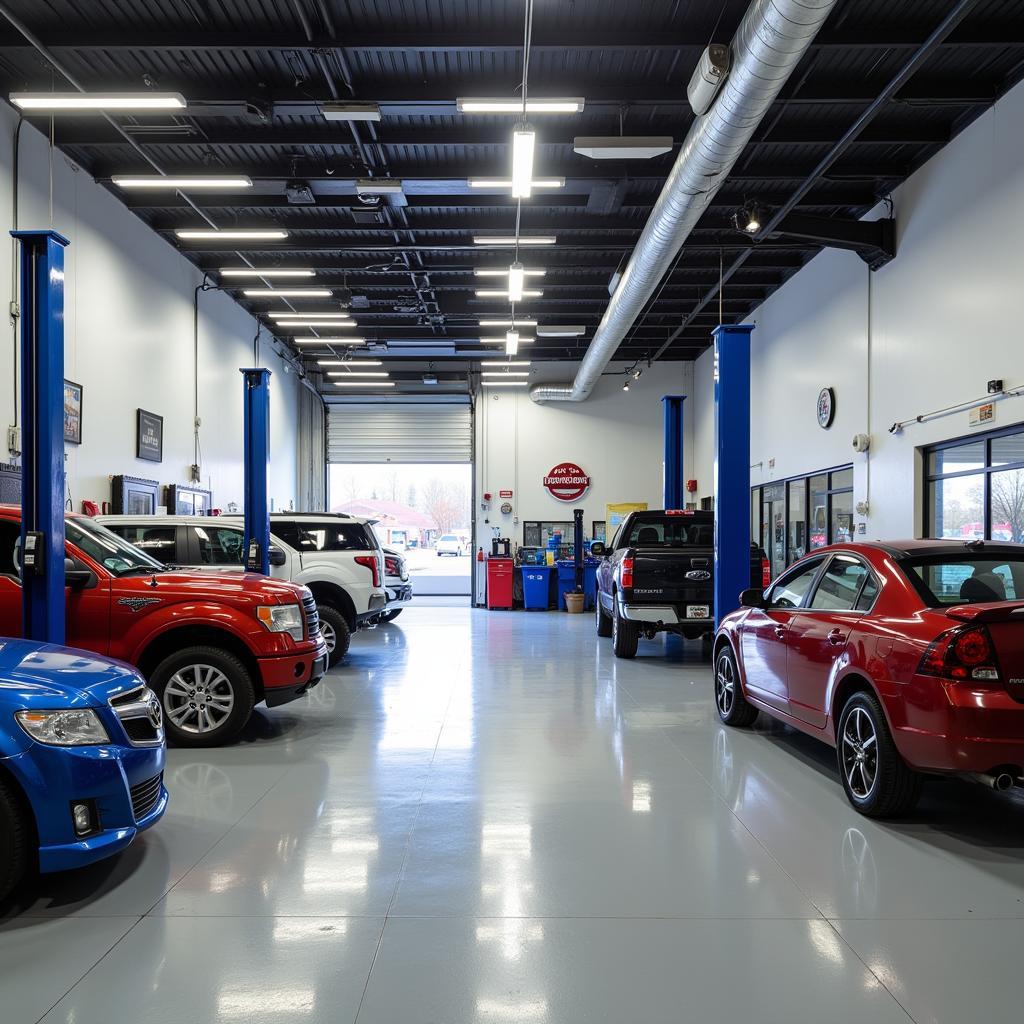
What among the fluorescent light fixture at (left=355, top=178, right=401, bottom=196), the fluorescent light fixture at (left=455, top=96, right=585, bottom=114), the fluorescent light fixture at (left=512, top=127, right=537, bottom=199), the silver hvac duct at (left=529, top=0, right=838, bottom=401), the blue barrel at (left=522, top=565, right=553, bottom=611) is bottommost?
the blue barrel at (left=522, top=565, right=553, bottom=611)

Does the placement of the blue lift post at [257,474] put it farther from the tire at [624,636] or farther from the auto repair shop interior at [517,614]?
the tire at [624,636]

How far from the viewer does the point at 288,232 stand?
1188cm

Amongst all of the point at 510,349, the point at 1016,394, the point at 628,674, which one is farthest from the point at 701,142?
the point at 510,349

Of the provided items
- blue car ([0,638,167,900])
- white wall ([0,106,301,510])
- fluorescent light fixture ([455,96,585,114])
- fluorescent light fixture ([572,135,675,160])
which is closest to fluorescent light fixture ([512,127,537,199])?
fluorescent light fixture ([455,96,585,114])

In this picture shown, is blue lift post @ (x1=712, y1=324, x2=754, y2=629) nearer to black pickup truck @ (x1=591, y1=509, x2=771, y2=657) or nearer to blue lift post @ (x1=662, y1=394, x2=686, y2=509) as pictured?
black pickup truck @ (x1=591, y1=509, x2=771, y2=657)

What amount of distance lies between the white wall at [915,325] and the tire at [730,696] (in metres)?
3.73

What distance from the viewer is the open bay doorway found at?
22203mm

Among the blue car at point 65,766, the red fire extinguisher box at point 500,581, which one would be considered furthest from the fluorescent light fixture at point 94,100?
the red fire extinguisher box at point 500,581

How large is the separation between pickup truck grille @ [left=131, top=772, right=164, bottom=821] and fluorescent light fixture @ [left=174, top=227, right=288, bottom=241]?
939cm

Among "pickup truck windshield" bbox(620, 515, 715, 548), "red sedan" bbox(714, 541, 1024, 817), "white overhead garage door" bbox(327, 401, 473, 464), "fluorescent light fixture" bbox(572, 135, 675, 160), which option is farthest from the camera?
"white overhead garage door" bbox(327, 401, 473, 464)

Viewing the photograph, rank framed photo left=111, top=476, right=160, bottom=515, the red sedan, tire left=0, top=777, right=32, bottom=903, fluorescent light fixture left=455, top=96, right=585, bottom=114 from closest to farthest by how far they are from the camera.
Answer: tire left=0, top=777, right=32, bottom=903 < the red sedan < fluorescent light fixture left=455, top=96, right=585, bottom=114 < framed photo left=111, top=476, right=160, bottom=515

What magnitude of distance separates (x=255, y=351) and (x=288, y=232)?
17.4 feet

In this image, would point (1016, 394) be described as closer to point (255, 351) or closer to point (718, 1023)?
point (718, 1023)

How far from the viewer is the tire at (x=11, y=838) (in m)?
3.04
